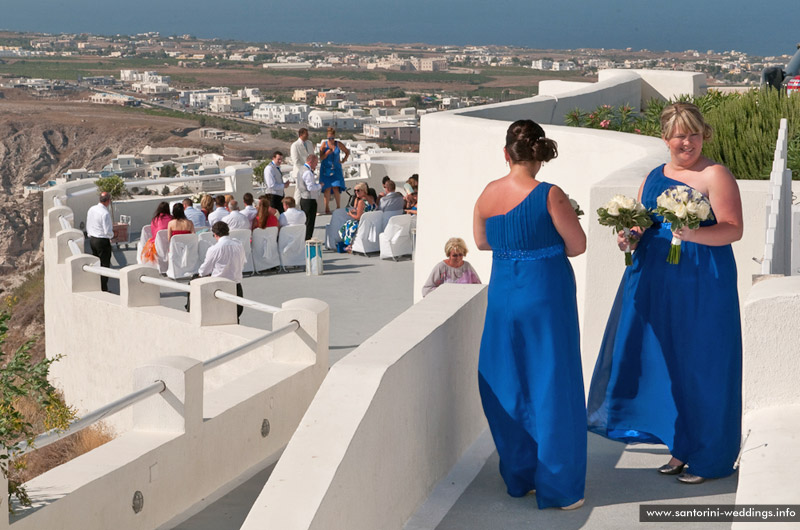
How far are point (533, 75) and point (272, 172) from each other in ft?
432

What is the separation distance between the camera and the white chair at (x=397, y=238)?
16922 millimetres

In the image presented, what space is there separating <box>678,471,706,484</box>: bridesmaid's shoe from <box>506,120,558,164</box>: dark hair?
1.56 m

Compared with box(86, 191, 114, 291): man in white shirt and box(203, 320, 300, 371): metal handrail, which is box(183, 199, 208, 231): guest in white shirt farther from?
box(203, 320, 300, 371): metal handrail

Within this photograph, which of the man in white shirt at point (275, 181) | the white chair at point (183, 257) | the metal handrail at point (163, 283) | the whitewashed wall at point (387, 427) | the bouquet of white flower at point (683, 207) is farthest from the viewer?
the man in white shirt at point (275, 181)

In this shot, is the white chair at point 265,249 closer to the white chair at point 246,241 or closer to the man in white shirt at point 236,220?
the white chair at point 246,241

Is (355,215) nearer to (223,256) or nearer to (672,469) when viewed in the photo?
(223,256)

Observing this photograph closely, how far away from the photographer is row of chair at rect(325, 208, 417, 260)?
1697 centimetres

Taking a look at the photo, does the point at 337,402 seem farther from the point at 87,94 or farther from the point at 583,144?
Answer: the point at 87,94

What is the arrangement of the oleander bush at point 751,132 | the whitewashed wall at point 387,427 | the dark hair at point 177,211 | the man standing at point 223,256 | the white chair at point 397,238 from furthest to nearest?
the white chair at point 397,238, the dark hair at point 177,211, the man standing at point 223,256, the oleander bush at point 751,132, the whitewashed wall at point 387,427

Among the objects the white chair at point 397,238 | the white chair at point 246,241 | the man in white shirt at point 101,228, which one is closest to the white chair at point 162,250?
the man in white shirt at point 101,228

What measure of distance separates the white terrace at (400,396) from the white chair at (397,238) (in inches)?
162

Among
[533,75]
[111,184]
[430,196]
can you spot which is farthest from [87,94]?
[430,196]

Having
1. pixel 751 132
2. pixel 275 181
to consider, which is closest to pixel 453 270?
pixel 751 132

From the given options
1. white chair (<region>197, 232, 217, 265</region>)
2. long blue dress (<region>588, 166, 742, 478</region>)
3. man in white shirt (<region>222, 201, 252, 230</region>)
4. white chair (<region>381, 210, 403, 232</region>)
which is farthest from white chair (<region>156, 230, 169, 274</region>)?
long blue dress (<region>588, 166, 742, 478</region>)
